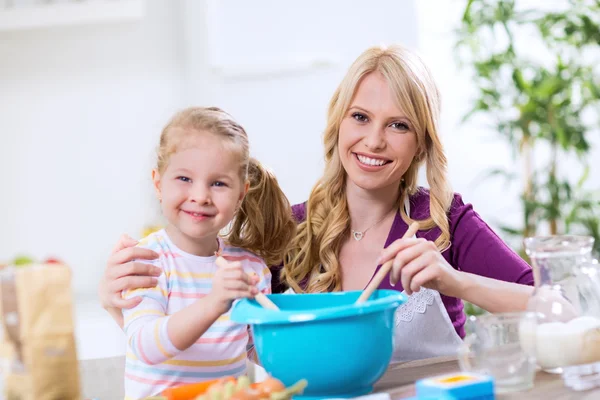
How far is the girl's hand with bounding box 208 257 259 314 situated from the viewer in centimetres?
105

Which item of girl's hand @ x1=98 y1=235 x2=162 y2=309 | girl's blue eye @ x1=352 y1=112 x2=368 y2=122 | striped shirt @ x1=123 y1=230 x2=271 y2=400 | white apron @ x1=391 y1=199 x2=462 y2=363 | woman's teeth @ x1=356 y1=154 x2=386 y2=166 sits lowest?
Answer: white apron @ x1=391 y1=199 x2=462 y2=363

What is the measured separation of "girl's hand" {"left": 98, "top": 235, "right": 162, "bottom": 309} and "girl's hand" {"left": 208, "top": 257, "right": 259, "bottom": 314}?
23cm

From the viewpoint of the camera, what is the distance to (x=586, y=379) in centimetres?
104

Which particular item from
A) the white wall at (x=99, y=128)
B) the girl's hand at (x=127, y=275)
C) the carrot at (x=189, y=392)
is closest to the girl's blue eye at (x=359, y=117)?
the girl's hand at (x=127, y=275)

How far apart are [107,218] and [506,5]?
235cm

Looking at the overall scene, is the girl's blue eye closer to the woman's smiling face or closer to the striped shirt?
the woman's smiling face

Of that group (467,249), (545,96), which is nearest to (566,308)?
(467,249)

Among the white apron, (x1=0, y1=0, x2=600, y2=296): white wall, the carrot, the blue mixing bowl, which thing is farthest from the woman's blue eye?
(x1=0, y1=0, x2=600, y2=296): white wall

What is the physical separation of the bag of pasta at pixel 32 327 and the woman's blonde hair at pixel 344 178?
0.84 metres

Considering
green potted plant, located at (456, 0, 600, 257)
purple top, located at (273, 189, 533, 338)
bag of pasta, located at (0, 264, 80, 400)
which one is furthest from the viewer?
green potted plant, located at (456, 0, 600, 257)

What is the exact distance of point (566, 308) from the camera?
1.10m

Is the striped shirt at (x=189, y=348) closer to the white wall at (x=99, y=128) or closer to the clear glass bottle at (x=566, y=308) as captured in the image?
the clear glass bottle at (x=566, y=308)

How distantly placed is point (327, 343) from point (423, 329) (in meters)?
0.69

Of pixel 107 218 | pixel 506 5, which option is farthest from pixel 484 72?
pixel 107 218
